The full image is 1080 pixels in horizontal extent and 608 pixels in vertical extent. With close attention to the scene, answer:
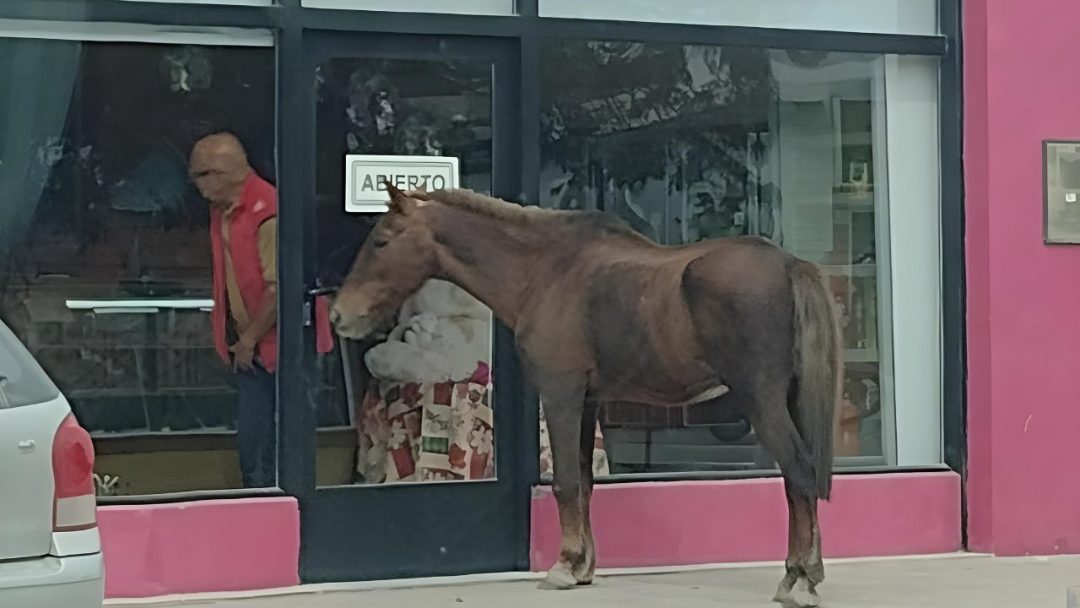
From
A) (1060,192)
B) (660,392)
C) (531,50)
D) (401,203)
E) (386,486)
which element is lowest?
(386,486)

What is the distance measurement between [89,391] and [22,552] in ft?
11.2

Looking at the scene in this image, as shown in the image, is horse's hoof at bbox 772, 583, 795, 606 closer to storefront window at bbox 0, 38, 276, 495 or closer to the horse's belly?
the horse's belly

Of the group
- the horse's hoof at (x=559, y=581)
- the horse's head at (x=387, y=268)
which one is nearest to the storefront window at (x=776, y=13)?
the horse's head at (x=387, y=268)

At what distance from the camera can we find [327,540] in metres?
8.31

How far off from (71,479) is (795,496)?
3.68 m

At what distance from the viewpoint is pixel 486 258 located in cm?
807

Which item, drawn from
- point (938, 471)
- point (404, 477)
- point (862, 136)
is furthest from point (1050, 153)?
point (404, 477)

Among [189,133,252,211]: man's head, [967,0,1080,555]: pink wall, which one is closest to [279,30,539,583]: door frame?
[189,133,252,211]: man's head

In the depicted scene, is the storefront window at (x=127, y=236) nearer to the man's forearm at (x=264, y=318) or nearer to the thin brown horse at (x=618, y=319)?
the man's forearm at (x=264, y=318)

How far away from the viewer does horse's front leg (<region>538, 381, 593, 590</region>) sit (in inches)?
310

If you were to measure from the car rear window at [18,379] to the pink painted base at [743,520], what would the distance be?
3.95 meters

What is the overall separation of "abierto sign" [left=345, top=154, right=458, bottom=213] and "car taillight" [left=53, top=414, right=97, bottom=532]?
3.61m

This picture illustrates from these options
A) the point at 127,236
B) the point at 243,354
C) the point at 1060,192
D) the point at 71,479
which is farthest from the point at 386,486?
the point at 1060,192

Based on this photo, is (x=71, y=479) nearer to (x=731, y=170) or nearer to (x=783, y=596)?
(x=783, y=596)
